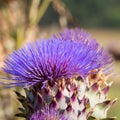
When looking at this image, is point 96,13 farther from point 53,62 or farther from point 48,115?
point 48,115

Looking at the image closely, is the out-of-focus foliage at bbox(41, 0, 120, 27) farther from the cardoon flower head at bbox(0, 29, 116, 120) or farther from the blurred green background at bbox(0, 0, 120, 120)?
the cardoon flower head at bbox(0, 29, 116, 120)

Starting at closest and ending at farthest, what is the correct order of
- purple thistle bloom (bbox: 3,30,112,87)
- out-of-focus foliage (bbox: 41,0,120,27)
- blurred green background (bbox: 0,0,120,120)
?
1. purple thistle bloom (bbox: 3,30,112,87)
2. blurred green background (bbox: 0,0,120,120)
3. out-of-focus foliage (bbox: 41,0,120,27)

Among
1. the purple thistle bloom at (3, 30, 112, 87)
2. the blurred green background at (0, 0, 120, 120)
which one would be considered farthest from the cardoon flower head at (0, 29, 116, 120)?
the blurred green background at (0, 0, 120, 120)

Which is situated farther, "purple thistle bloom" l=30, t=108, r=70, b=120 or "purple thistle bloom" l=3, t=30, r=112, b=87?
"purple thistle bloom" l=3, t=30, r=112, b=87

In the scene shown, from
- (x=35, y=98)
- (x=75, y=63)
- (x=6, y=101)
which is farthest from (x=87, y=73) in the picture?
(x=6, y=101)

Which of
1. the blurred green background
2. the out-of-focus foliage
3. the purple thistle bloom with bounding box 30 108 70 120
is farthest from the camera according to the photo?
the out-of-focus foliage

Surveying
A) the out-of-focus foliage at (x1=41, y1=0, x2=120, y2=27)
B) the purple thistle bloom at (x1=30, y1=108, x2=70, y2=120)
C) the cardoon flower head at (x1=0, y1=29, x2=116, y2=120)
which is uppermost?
the out-of-focus foliage at (x1=41, y1=0, x2=120, y2=27)

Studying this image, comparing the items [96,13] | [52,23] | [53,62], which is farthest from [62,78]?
[96,13]
